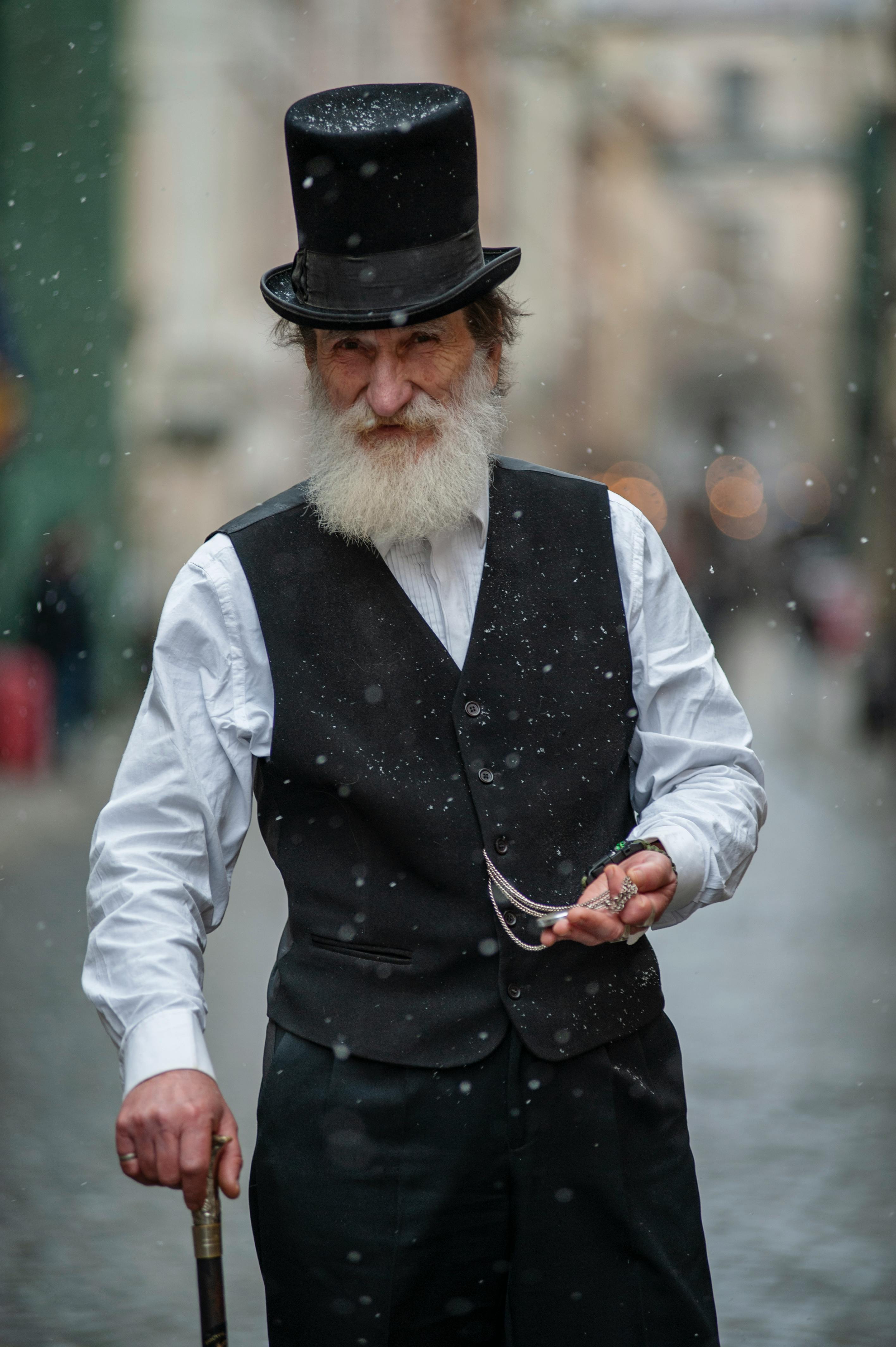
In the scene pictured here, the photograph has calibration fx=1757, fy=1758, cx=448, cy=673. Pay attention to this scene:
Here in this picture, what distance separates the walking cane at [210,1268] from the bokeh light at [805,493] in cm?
4344

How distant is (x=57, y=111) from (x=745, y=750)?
16809mm

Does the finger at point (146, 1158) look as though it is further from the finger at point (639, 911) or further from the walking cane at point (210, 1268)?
the finger at point (639, 911)

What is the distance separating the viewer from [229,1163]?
1974 mm

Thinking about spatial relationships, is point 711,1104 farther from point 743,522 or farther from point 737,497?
point 737,497

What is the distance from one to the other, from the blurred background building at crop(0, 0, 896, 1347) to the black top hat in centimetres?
33

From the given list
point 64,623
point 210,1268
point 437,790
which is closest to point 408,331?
point 437,790

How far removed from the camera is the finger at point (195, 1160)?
1.93m

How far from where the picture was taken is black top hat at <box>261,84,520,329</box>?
225 centimetres

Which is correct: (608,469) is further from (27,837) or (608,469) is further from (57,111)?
(27,837)

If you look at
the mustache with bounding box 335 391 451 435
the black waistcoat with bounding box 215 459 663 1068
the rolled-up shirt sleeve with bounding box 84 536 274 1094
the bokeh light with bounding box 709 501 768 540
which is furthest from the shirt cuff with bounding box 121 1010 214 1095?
the bokeh light with bounding box 709 501 768 540

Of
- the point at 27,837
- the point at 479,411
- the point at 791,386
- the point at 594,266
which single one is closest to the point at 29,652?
the point at 27,837

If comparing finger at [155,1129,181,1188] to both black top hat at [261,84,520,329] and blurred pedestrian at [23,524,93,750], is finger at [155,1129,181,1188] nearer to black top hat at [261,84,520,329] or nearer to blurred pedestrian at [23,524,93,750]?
black top hat at [261,84,520,329]

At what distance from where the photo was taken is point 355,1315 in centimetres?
219

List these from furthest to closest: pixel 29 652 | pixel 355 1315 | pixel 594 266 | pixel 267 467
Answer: pixel 594 266, pixel 267 467, pixel 29 652, pixel 355 1315
